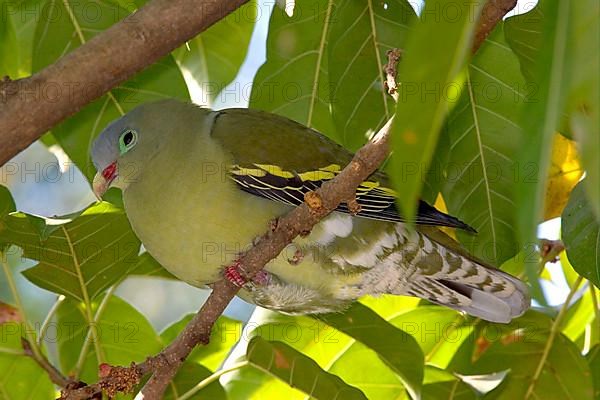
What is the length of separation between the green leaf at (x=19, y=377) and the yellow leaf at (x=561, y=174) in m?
1.51

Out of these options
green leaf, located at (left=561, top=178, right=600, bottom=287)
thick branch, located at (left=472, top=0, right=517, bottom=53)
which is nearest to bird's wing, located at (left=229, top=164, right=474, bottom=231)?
green leaf, located at (left=561, top=178, right=600, bottom=287)

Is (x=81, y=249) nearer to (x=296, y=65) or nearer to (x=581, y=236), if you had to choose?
(x=296, y=65)

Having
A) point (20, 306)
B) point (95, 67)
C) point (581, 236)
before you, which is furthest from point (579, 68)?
point (20, 306)

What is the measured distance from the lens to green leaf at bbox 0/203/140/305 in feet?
6.80

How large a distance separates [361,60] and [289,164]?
36 cm

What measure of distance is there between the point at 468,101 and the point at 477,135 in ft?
0.31

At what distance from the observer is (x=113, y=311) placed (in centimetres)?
255

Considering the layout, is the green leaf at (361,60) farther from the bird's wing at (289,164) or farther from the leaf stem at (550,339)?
the leaf stem at (550,339)

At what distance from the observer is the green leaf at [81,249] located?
2072mm

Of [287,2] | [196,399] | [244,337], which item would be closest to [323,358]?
[244,337]

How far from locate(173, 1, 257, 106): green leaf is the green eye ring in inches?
13.4

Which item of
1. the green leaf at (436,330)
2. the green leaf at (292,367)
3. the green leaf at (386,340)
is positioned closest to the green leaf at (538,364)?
the green leaf at (436,330)

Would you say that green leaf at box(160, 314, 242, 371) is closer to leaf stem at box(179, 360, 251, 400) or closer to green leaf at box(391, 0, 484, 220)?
leaf stem at box(179, 360, 251, 400)

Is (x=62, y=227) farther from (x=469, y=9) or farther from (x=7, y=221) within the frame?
(x=469, y=9)
